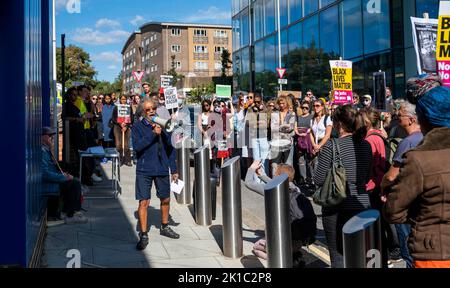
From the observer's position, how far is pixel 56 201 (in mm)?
8133

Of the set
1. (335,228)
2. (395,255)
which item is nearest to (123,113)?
(395,255)

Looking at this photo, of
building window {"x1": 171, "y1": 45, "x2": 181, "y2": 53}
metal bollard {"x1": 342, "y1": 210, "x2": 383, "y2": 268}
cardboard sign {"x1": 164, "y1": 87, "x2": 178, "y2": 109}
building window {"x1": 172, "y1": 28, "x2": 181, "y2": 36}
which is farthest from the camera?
building window {"x1": 171, "y1": 45, "x2": 181, "y2": 53}

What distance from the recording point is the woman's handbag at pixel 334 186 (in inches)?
194

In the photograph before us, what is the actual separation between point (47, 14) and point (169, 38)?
2918 inches

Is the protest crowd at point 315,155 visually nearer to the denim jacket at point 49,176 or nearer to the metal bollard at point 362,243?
the denim jacket at point 49,176

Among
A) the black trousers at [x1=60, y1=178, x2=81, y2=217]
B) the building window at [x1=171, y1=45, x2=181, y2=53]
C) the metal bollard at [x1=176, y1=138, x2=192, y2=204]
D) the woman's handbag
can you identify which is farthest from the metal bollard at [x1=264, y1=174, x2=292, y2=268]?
the building window at [x1=171, y1=45, x2=181, y2=53]

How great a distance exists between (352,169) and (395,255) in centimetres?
190

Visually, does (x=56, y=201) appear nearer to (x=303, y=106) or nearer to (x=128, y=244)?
(x=128, y=244)

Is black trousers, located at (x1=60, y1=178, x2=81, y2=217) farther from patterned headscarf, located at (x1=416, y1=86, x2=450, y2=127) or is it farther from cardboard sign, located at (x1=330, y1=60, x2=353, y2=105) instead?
cardboard sign, located at (x1=330, y1=60, x2=353, y2=105)

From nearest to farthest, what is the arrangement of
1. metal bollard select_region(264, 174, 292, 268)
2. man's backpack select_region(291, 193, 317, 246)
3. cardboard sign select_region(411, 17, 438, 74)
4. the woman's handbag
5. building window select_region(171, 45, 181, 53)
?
the woman's handbag
metal bollard select_region(264, 174, 292, 268)
man's backpack select_region(291, 193, 317, 246)
cardboard sign select_region(411, 17, 438, 74)
building window select_region(171, 45, 181, 53)

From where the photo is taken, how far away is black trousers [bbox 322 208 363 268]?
197 inches

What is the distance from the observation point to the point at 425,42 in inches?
320

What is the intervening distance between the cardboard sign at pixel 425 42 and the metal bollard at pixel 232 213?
333 centimetres

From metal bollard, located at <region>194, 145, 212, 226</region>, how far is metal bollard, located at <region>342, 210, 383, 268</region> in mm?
4704
